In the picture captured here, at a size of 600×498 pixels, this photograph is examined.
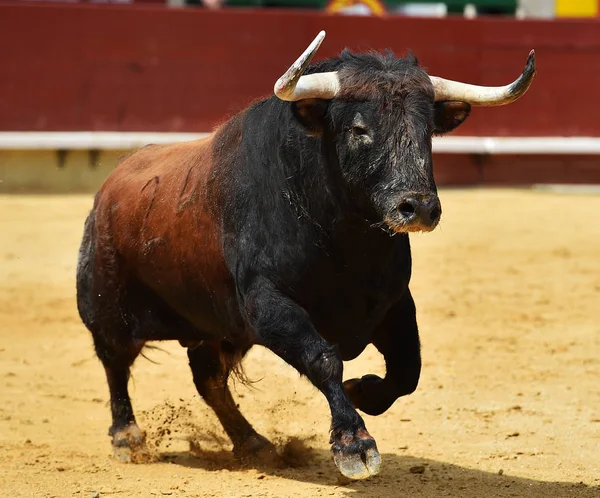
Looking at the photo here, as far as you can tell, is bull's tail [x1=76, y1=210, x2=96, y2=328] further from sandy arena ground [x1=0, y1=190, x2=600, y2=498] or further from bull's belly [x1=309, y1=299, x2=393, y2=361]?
bull's belly [x1=309, y1=299, x2=393, y2=361]

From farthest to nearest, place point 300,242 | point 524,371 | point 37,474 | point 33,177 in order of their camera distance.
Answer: point 33,177
point 524,371
point 37,474
point 300,242

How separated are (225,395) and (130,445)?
0.41 meters

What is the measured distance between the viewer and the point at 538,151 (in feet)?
37.9

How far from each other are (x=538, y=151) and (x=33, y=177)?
4603mm

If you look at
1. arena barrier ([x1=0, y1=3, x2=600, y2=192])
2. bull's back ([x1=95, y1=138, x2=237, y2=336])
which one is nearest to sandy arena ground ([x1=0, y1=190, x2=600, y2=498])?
bull's back ([x1=95, y1=138, x2=237, y2=336])

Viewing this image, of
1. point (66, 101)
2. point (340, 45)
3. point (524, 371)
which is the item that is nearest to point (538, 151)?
point (340, 45)

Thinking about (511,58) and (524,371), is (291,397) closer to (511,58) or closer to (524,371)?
(524,371)

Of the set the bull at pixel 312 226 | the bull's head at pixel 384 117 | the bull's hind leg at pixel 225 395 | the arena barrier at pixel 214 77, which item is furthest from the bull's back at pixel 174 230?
the arena barrier at pixel 214 77

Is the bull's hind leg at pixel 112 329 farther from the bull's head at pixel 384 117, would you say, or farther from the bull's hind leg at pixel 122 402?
the bull's head at pixel 384 117

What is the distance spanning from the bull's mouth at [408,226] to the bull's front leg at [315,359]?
1.53 ft

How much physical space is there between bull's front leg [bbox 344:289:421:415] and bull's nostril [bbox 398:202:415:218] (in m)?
0.66

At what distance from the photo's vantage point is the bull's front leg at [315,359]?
348 cm

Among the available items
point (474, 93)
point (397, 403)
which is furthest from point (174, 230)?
point (397, 403)

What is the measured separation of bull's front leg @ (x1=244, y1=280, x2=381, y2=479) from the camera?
11.4 feet
